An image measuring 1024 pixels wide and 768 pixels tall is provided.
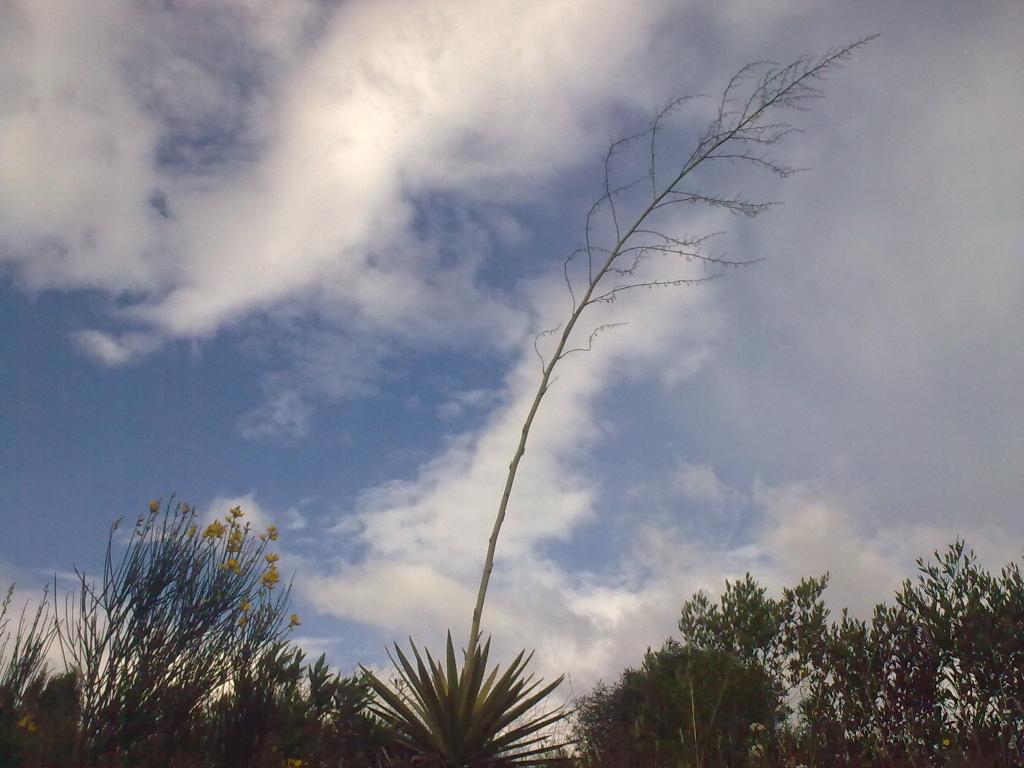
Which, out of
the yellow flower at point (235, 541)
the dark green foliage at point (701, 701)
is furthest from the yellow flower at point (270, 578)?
the dark green foliage at point (701, 701)

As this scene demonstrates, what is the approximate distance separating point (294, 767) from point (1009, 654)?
31.3ft

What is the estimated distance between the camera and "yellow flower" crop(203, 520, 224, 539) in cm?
737

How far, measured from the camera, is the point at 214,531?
7.42m

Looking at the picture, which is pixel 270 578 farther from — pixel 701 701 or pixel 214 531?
pixel 701 701

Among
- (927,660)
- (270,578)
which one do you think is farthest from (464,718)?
(927,660)

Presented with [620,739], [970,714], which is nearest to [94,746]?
[620,739]

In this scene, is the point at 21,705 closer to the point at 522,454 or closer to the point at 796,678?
the point at 522,454

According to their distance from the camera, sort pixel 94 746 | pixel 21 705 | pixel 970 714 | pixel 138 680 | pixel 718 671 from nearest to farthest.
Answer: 1. pixel 94 746
2. pixel 21 705
3. pixel 138 680
4. pixel 970 714
5. pixel 718 671

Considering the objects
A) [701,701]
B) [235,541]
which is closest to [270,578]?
[235,541]

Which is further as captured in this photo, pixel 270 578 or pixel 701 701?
pixel 701 701

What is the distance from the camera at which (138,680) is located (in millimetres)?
6219

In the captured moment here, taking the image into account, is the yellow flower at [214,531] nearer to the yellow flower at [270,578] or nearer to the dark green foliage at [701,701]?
the yellow flower at [270,578]

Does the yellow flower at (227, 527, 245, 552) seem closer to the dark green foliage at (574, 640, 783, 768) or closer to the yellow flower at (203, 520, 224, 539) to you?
the yellow flower at (203, 520, 224, 539)

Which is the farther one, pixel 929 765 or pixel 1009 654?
pixel 1009 654
